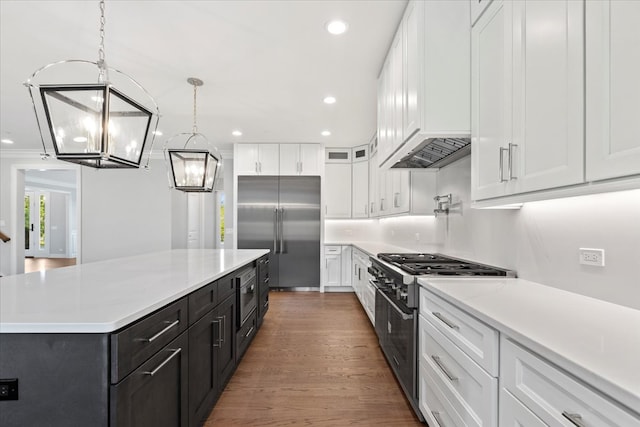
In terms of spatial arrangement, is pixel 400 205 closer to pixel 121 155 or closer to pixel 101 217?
pixel 121 155

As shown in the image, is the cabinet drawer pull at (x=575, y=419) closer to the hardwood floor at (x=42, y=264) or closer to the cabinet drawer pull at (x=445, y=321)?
the cabinet drawer pull at (x=445, y=321)

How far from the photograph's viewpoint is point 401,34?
229 centimetres

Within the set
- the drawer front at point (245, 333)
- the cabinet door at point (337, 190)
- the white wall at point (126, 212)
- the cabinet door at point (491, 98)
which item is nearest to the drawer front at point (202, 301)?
the drawer front at point (245, 333)

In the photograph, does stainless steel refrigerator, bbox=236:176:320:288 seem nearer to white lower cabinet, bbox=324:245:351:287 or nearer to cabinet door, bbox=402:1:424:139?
white lower cabinet, bbox=324:245:351:287

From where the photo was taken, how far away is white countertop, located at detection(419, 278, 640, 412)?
721 mm

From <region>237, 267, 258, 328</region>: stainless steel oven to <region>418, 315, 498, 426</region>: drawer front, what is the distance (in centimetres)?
145

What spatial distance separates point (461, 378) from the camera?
1406 millimetres

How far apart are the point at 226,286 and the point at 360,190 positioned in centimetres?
394

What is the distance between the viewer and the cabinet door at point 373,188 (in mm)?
5156

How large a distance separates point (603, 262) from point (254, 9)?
7.99 ft

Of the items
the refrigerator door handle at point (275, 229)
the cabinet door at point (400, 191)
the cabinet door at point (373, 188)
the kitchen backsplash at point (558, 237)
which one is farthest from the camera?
the refrigerator door handle at point (275, 229)

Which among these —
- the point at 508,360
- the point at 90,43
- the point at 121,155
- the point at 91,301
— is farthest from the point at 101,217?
the point at 508,360

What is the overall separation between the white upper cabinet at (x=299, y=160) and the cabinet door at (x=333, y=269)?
1.54 m

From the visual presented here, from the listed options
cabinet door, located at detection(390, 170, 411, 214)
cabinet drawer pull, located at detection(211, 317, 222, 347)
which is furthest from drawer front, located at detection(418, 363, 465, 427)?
cabinet door, located at detection(390, 170, 411, 214)
